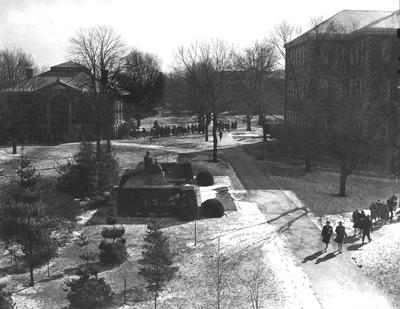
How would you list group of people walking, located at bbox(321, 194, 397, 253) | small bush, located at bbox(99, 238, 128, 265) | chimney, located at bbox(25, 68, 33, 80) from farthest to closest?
chimney, located at bbox(25, 68, 33, 80), group of people walking, located at bbox(321, 194, 397, 253), small bush, located at bbox(99, 238, 128, 265)

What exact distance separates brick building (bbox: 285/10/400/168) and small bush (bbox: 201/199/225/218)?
13.5 meters

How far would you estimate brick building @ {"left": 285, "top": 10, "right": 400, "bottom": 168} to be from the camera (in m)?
37.7

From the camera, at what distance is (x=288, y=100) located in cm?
5944

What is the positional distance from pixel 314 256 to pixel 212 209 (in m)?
7.11

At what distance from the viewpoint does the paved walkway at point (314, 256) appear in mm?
16234

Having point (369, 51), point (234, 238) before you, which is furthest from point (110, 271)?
point (369, 51)

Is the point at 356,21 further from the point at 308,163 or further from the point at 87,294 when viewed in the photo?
the point at 87,294

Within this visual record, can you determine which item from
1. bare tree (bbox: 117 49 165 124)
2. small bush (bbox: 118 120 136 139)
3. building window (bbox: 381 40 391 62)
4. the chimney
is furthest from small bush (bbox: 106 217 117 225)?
bare tree (bbox: 117 49 165 124)

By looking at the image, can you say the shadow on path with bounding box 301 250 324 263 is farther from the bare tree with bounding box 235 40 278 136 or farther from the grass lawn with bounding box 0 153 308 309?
the bare tree with bounding box 235 40 278 136

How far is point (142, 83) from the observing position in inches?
3573

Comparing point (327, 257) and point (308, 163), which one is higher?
point (308, 163)

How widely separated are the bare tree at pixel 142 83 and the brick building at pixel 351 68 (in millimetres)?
45406

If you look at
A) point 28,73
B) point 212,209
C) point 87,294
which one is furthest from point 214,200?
point 28,73

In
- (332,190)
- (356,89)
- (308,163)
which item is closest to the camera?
(332,190)
